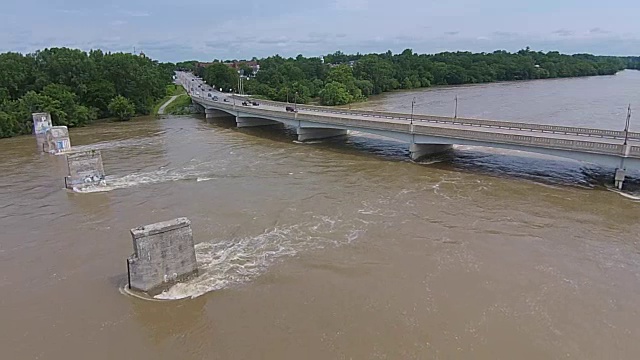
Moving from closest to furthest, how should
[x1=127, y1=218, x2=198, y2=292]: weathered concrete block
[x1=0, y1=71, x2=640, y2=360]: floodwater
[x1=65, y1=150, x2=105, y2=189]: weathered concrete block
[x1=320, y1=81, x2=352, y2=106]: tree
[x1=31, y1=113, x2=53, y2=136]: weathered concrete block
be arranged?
[x1=0, y1=71, x2=640, y2=360]: floodwater < [x1=127, y1=218, x2=198, y2=292]: weathered concrete block < [x1=65, y1=150, x2=105, y2=189]: weathered concrete block < [x1=31, y1=113, x2=53, y2=136]: weathered concrete block < [x1=320, y1=81, x2=352, y2=106]: tree

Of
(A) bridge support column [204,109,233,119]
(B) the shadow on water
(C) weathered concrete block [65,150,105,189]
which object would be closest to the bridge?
(A) bridge support column [204,109,233,119]

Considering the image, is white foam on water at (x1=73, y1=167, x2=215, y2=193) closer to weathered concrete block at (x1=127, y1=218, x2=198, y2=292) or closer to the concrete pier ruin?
weathered concrete block at (x1=127, y1=218, x2=198, y2=292)

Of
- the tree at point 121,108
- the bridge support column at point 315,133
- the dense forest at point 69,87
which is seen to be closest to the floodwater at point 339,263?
the bridge support column at point 315,133

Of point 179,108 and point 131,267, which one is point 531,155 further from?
point 179,108

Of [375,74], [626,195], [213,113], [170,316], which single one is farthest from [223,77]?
[170,316]

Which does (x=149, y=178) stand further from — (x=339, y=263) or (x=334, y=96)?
(x=334, y=96)

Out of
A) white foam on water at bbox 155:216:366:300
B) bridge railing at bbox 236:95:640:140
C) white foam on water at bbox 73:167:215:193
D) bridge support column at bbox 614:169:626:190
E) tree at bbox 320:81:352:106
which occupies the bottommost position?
white foam on water at bbox 155:216:366:300

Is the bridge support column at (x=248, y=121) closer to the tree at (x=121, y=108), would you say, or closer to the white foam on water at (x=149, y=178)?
the tree at (x=121, y=108)
